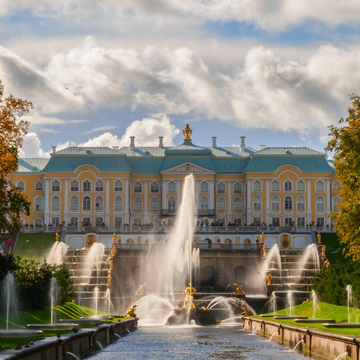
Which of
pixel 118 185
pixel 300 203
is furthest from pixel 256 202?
pixel 118 185

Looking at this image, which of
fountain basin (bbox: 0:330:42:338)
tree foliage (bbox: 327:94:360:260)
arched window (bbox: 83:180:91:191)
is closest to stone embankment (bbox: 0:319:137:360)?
fountain basin (bbox: 0:330:42:338)

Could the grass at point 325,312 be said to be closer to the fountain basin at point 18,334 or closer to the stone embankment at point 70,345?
the stone embankment at point 70,345

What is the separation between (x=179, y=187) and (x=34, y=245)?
25.9 m

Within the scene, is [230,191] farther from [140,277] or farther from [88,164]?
[140,277]

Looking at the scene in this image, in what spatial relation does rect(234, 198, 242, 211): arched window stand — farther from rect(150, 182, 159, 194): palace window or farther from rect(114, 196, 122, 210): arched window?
rect(114, 196, 122, 210): arched window

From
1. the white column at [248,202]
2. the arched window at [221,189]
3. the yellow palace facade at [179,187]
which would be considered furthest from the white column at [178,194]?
the white column at [248,202]

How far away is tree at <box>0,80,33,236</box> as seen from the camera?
121ft

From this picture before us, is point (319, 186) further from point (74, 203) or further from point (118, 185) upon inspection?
point (74, 203)

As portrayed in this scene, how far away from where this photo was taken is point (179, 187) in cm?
10000

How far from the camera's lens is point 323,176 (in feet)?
325

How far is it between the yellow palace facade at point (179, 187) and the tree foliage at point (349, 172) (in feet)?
175

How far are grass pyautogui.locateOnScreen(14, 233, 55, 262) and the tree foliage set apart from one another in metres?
37.9

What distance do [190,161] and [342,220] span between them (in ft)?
190

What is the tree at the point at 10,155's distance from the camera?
3700 centimetres
